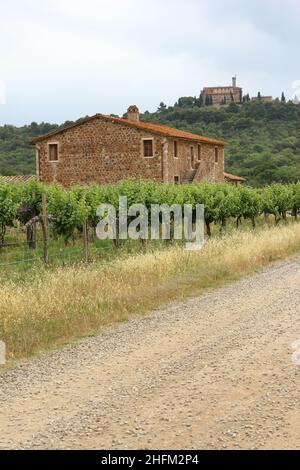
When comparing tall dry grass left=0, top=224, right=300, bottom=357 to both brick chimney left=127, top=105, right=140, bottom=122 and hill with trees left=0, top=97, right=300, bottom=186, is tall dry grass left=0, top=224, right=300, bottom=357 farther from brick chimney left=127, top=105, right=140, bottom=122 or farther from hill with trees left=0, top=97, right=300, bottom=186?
hill with trees left=0, top=97, right=300, bottom=186

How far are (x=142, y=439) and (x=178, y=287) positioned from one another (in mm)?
7226

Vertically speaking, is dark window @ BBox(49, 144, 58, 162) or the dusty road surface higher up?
dark window @ BBox(49, 144, 58, 162)

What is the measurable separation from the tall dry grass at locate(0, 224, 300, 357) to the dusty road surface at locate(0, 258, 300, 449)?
0.48 m

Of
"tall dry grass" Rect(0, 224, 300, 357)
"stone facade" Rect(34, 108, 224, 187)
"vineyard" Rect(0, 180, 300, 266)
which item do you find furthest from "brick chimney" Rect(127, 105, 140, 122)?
"tall dry grass" Rect(0, 224, 300, 357)

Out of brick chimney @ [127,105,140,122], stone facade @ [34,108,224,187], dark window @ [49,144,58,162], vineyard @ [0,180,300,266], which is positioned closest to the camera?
vineyard @ [0,180,300,266]

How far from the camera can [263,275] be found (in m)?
14.4

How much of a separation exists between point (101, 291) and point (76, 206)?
820 centimetres

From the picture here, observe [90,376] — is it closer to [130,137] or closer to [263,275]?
[263,275]

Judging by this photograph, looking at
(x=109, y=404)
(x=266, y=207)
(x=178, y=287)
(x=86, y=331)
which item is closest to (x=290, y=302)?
(x=178, y=287)

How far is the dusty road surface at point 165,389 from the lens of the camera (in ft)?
15.5

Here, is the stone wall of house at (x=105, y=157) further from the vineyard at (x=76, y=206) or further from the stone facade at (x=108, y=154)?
the vineyard at (x=76, y=206)

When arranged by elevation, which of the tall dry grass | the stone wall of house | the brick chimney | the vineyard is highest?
the brick chimney

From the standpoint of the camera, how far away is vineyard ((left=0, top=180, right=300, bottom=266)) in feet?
59.3

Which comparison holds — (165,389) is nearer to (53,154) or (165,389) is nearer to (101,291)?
(101,291)
